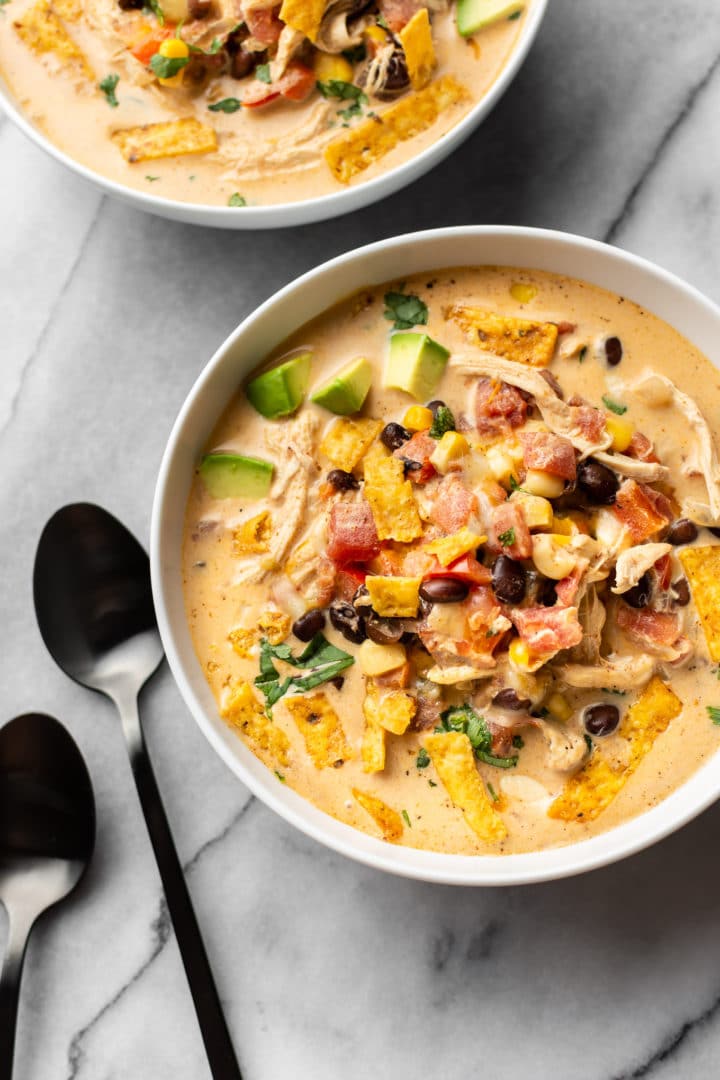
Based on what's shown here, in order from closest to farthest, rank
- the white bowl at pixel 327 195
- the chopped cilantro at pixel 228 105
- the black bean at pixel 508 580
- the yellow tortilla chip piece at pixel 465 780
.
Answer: the black bean at pixel 508 580
the yellow tortilla chip piece at pixel 465 780
the white bowl at pixel 327 195
the chopped cilantro at pixel 228 105

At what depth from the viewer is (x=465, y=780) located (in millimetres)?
3039

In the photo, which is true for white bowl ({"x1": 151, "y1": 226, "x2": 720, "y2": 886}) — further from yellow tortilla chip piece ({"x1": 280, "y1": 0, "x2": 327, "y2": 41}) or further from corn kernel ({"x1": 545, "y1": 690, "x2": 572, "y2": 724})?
yellow tortilla chip piece ({"x1": 280, "y1": 0, "x2": 327, "y2": 41})

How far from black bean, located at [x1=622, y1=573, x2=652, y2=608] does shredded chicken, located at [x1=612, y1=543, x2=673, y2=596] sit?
0.15 feet

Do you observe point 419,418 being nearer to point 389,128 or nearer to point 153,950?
point 389,128

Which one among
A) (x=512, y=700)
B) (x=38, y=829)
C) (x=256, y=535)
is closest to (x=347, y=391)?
(x=256, y=535)

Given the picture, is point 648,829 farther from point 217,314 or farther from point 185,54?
point 185,54

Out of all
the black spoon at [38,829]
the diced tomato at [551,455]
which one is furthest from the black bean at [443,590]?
the black spoon at [38,829]

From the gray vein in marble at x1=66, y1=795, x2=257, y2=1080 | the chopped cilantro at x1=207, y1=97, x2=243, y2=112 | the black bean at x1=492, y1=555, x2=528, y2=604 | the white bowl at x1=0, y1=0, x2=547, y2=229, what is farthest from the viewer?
the gray vein in marble at x1=66, y1=795, x2=257, y2=1080

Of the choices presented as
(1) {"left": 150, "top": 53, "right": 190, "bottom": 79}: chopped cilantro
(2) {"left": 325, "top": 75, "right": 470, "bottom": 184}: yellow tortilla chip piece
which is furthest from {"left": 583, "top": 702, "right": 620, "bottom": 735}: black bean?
(1) {"left": 150, "top": 53, "right": 190, "bottom": 79}: chopped cilantro

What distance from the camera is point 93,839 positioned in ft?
12.0

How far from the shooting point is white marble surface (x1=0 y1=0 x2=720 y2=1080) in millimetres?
3520

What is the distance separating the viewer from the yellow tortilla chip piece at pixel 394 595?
9.78 ft

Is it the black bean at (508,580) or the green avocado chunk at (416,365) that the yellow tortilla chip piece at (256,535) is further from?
the black bean at (508,580)

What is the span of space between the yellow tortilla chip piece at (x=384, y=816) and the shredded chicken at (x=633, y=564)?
0.91 metres
